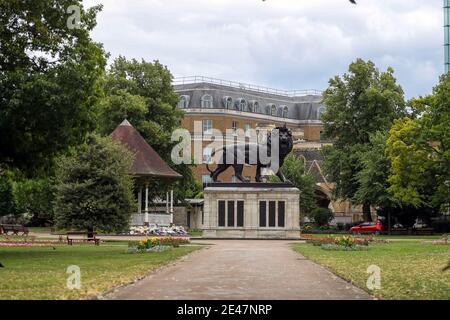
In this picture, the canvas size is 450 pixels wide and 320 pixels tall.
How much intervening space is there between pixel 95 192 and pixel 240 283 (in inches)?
1109

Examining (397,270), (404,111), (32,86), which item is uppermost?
(404,111)

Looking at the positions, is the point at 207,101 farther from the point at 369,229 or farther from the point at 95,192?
the point at 95,192

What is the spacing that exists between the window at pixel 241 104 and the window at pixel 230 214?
65.8 m

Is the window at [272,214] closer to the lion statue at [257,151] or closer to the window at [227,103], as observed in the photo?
the lion statue at [257,151]

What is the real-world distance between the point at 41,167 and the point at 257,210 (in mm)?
21699

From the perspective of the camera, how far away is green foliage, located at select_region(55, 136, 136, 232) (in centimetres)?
4500

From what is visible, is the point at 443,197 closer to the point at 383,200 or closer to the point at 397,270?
the point at 383,200

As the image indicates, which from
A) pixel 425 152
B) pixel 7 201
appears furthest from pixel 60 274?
pixel 7 201

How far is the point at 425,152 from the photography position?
5756 cm

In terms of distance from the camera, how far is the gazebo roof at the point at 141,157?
204 feet

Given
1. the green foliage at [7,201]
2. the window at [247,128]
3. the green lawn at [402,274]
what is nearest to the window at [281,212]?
the green lawn at [402,274]

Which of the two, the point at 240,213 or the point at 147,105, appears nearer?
the point at 240,213
